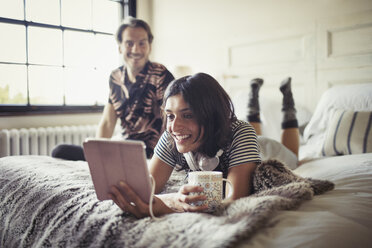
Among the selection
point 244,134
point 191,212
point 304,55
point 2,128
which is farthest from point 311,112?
point 2,128

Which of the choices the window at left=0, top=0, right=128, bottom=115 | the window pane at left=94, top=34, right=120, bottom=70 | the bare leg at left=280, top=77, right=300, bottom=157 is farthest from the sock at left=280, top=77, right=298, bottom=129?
the window pane at left=94, top=34, right=120, bottom=70

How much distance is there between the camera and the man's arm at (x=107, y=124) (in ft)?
7.23

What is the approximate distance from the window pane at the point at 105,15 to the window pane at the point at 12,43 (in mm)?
790

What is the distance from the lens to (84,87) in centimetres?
353

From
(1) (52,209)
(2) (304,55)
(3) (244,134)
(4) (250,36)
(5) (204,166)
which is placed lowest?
(1) (52,209)

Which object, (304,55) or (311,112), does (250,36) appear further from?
(311,112)

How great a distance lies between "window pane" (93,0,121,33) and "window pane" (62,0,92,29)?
7 cm

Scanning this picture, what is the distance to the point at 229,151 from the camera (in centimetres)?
113

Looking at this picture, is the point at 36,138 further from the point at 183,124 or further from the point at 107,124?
the point at 183,124

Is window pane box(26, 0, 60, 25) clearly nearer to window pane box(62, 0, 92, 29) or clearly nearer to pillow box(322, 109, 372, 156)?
window pane box(62, 0, 92, 29)

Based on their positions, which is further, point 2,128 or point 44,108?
point 44,108

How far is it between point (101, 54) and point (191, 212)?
122 inches

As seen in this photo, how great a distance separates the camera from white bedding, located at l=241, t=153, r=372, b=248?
67 centimetres

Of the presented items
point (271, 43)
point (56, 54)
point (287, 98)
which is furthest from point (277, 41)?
point (56, 54)
